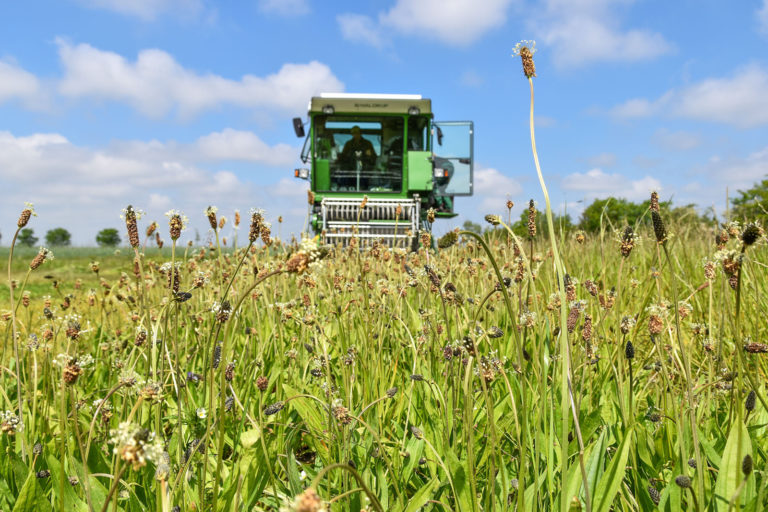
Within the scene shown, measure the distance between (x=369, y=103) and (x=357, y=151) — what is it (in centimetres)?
117

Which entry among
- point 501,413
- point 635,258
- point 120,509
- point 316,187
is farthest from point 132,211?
point 316,187

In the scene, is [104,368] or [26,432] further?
[104,368]

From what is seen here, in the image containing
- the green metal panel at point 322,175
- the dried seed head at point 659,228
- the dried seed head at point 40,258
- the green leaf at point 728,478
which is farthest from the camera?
the green metal panel at point 322,175

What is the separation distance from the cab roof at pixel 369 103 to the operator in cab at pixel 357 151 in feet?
2.25

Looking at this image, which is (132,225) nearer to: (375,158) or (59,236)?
(375,158)

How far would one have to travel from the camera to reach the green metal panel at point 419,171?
12148mm

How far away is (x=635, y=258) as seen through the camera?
599cm

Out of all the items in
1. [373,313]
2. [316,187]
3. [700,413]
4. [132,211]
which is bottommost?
[700,413]

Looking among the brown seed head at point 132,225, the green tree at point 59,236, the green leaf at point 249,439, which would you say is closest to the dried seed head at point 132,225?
the brown seed head at point 132,225

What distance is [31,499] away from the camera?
143 cm

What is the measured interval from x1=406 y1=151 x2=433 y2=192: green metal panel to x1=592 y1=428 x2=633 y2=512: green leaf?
10.9m

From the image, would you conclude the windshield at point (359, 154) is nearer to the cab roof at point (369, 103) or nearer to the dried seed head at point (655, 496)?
the cab roof at point (369, 103)

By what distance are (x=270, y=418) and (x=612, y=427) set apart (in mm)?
1288

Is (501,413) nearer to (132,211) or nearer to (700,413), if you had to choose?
(700,413)
